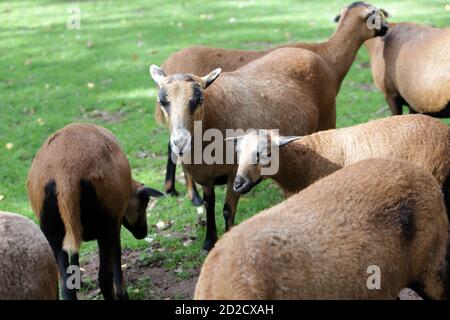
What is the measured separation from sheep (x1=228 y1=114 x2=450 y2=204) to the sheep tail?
129cm

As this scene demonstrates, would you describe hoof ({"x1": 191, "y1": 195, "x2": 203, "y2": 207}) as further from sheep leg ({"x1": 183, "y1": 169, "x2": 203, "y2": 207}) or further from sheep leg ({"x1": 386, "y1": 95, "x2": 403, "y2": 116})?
sheep leg ({"x1": 386, "y1": 95, "x2": 403, "y2": 116})

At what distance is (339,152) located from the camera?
18.1 feet

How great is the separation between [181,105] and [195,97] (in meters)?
0.15

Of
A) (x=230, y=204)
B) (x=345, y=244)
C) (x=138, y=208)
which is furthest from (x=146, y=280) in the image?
(x=345, y=244)

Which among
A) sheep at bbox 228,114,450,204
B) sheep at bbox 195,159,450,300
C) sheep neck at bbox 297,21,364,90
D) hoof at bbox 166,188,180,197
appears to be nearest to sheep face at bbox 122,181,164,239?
sheep at bbox 228,114,450,204

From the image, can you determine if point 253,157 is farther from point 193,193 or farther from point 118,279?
point 193,193

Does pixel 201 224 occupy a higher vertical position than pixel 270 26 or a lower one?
lower

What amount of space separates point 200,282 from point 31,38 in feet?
41.7

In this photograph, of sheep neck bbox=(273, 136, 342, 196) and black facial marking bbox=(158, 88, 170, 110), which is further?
black facial marking bbox=(158, 88, 170, 110)

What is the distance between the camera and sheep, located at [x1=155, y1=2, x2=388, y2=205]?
793 centimetres

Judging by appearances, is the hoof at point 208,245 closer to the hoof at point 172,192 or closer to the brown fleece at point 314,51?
the hoof at point 172,192

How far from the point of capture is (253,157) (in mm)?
5301

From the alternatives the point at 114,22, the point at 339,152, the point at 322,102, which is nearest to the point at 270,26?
the point at 114,22
